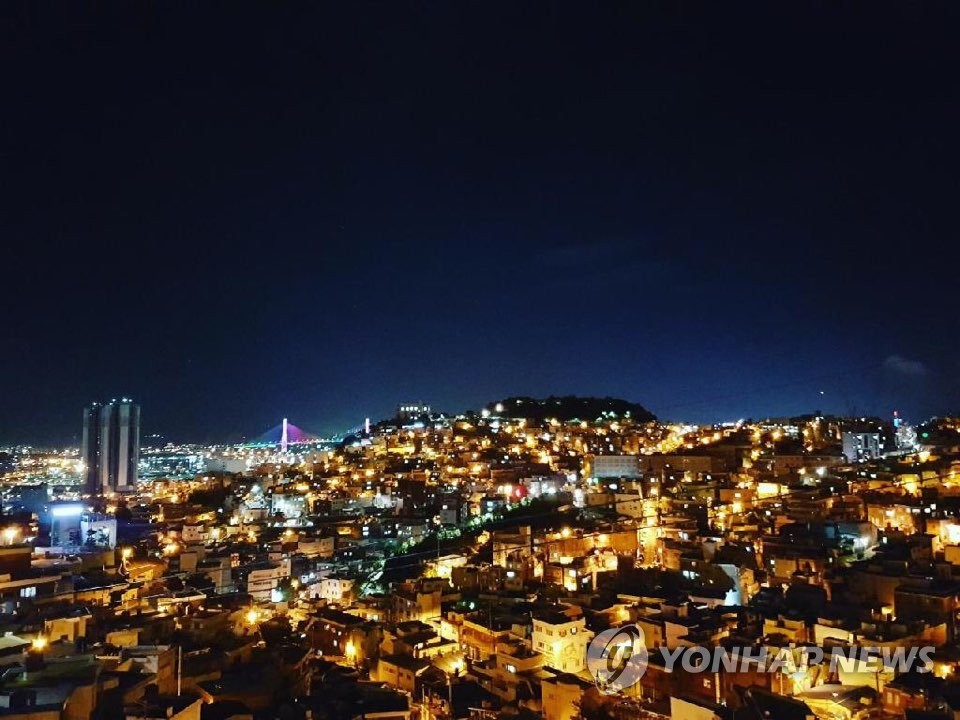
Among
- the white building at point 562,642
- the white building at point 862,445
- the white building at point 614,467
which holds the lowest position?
the white building at point 562,642

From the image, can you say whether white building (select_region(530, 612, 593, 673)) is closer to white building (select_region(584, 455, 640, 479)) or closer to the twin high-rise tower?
white building (select_region(584, 455, 640, 479))

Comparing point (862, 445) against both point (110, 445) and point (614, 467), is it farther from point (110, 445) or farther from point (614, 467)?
point (110, 445)

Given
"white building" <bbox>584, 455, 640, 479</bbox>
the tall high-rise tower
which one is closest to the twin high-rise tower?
the tall high-rise tower

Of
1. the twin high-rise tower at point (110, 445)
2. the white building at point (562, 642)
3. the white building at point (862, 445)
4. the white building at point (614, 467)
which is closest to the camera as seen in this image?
the white building at point (562, 642)

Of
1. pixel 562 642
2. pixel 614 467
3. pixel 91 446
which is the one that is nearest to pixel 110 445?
pixel 91 446

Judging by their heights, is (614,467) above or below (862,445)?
below

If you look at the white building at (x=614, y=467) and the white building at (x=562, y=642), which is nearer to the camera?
the white building at (x=562, y=642)

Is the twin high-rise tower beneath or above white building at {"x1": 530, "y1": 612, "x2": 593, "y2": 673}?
above

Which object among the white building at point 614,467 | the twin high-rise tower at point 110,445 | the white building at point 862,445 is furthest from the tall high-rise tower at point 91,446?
the white building at point 862,445

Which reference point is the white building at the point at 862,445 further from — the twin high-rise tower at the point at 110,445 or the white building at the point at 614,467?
the twin high-rise tower at the point at 110,445
